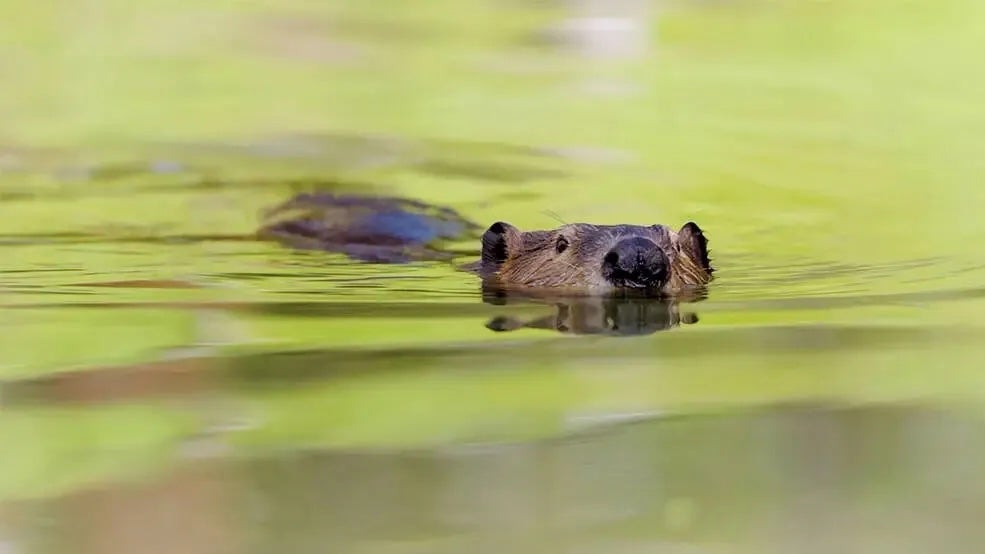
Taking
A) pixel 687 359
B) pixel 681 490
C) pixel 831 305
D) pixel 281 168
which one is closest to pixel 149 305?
pixel 687 359

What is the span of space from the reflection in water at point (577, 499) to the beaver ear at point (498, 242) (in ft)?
9.74

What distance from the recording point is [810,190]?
8422 millimetres

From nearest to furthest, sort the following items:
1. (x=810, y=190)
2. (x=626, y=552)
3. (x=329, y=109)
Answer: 1. (x=626, y=552)
2. (x=810, y=190)
3. (x=329, y=109)

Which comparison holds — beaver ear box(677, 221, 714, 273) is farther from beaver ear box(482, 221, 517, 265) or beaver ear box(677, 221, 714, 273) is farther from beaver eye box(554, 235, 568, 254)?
beaver ear box(482, 221, 517, 265)

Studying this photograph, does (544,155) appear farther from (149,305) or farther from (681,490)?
(681,490)

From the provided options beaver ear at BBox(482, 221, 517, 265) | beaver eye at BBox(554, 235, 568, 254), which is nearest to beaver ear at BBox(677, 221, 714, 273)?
beaver eye at BBox(554, 235, 568, 254)

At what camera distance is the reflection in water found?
1879 mm

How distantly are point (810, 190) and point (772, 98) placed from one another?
1.77 m

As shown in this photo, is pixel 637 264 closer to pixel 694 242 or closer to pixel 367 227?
pixel 694 242

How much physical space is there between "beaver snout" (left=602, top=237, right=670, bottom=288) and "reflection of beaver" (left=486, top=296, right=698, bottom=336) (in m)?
0.11

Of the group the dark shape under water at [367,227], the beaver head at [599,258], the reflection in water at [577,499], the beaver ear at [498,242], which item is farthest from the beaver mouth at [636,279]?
the reflection in water at [577,499]

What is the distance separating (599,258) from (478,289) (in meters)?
0.48

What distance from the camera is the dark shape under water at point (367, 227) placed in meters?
6.30

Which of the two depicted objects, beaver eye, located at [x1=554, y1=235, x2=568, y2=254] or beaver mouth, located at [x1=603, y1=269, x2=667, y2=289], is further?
beaver eye, located at [x1=554, y1=235, x2=568, y2=254]
